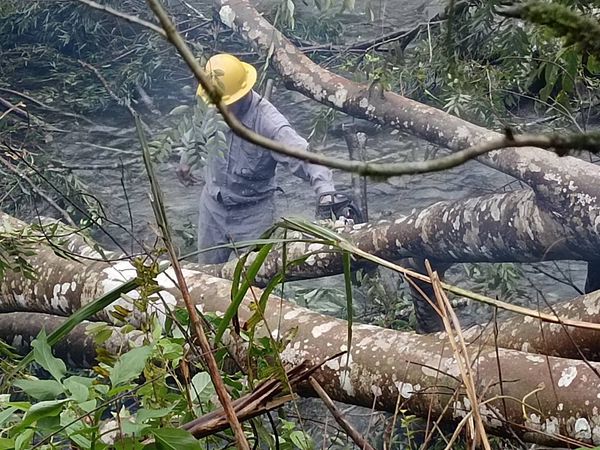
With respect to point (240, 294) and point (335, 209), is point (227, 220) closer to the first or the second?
point (335, 209)

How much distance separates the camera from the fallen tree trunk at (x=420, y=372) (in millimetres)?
591

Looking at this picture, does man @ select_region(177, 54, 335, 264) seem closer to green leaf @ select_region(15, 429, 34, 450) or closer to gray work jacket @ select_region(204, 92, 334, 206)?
gray work jacket @ select_region(204, 92, 334, 206)

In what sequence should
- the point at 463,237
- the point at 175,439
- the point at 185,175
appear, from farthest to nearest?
the point at 185,175
the point at 463,237
the point at 175,439

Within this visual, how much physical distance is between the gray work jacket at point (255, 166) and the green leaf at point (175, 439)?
1.51 m

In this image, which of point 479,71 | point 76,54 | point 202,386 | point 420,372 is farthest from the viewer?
point 76,54

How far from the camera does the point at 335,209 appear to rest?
1.83 m

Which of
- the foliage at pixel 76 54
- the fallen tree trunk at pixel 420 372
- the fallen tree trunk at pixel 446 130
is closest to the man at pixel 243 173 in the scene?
the fallen tree trunk at pixel 446 130

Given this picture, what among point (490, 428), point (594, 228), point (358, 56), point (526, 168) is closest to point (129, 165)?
point (358, 56)

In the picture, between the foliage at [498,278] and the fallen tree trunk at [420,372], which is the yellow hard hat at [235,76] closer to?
the foliage at [498,278]

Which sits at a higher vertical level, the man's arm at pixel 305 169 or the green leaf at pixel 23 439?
the green leaf at pixel 23 439

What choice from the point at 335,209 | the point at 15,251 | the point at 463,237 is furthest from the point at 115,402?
the point at 335,209

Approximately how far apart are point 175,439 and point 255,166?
1.74 m

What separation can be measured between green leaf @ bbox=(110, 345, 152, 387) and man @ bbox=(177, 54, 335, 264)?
147 centimetres

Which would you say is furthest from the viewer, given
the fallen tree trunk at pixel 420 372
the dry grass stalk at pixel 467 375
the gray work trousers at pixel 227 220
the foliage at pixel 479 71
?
the gray work trousers at pixel 227 220
